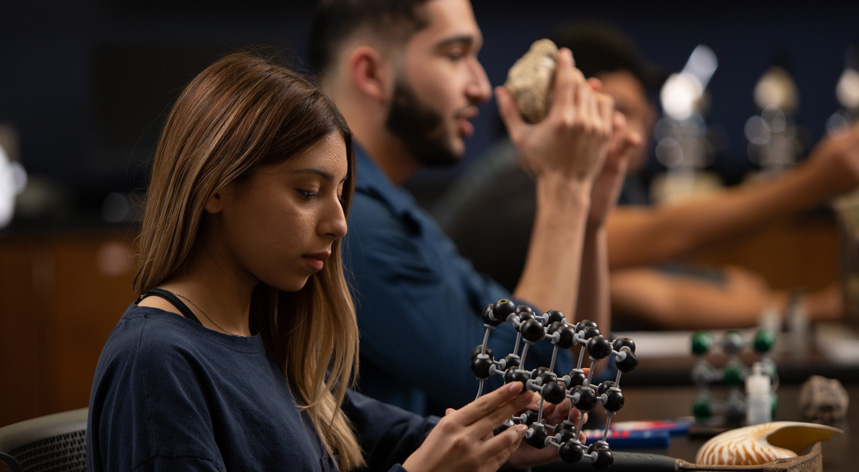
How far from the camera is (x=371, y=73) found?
151 centimetres

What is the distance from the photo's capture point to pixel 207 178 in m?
0.89

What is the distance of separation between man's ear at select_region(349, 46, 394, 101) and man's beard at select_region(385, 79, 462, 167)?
2cm

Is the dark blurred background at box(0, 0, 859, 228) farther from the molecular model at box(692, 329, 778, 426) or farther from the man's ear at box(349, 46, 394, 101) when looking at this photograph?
the molecular model at box(692, 329, 778, 426)

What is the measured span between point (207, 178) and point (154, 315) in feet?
0.44

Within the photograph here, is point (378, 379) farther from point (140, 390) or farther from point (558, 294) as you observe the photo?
point (140, 390)

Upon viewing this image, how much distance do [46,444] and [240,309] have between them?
262 millimetres

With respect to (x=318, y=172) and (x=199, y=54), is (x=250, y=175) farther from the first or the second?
(x=199, y=54)

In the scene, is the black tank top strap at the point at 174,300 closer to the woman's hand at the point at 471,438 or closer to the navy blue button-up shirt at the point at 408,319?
the woman's hand at the point at 471,438

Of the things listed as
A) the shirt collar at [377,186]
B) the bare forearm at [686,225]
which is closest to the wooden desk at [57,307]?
the bare forearm at [686,225]

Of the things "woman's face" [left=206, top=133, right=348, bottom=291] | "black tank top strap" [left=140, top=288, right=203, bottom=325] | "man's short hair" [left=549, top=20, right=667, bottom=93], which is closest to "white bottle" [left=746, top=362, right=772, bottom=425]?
"woman's face" [left=206, top=133, right=348, bottom=291]

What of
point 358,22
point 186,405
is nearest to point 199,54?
point 358,22

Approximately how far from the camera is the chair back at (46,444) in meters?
0.96

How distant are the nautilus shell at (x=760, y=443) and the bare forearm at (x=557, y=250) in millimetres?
363

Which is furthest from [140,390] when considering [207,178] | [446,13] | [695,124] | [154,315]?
[695,124]
